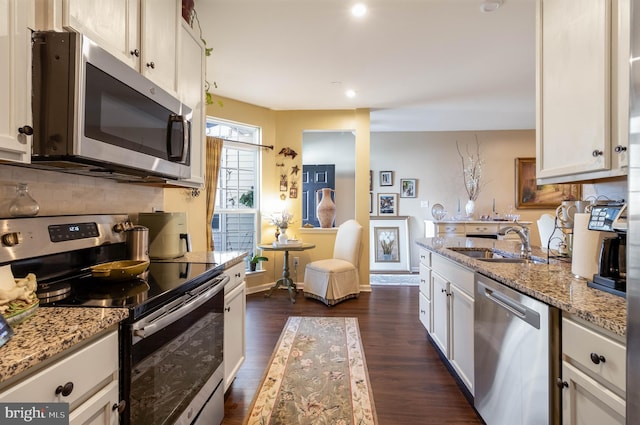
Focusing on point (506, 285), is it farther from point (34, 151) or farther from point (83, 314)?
point (34, 151)

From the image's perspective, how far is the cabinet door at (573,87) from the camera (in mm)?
1225

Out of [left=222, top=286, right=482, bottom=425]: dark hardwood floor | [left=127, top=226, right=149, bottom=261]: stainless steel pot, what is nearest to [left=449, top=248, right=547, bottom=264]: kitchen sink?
[left=222, top=286, right=482, bottom=425]: dark hardwood floor

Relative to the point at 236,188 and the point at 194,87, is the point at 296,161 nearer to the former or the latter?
the point at 236,188

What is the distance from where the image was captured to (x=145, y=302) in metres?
1.00

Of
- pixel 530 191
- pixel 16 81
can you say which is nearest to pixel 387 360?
pixel 16 81

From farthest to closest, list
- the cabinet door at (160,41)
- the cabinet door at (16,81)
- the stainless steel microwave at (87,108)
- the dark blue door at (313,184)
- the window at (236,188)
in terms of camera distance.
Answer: the dark blue door at (313,184), the window at (236,188), the cabinet door at (160,41), the stainless steel microwave at (87,108), the cabinet door at (16,81)

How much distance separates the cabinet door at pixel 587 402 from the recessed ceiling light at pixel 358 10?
2329 mm

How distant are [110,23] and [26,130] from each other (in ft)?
2.02

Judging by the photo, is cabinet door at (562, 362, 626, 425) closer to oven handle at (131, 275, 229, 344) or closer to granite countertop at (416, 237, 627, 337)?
granite countertop at (416, 237, 627, 337)

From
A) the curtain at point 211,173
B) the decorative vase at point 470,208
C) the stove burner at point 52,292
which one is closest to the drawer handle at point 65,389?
the stove burner at point 52,292

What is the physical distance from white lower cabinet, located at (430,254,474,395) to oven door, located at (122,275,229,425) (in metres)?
1.41

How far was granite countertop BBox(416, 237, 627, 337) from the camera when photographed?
929mm

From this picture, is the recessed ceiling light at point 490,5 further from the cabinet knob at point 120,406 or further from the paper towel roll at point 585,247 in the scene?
the cabinet knob at point 120,406

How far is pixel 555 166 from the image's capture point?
5.01 feet
